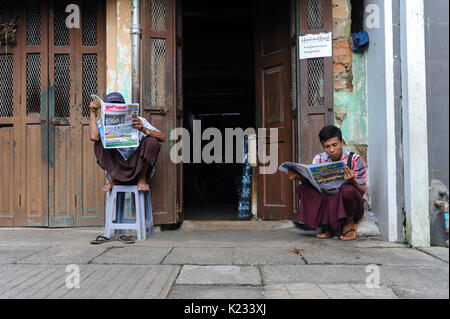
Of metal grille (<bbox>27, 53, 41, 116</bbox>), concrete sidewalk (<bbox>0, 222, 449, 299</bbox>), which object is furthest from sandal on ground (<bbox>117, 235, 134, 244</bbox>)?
metal grille (<bbox>27, 53, 41, 116</bbox>)

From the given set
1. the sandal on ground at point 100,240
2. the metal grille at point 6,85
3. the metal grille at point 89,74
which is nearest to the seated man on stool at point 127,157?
the sandal on ground at point 100,240

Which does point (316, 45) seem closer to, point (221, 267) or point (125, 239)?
point (221, 267)

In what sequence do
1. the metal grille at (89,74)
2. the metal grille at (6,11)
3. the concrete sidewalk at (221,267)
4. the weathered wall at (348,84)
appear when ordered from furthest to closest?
the metal grille at (6,11) → the metal grille at (89,74) → the weathered wall at (348,84) → the concrete sidewalk at (221,267)

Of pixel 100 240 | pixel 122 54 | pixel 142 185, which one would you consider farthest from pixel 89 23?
pixel 100 240

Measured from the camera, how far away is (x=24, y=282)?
8.46 ft

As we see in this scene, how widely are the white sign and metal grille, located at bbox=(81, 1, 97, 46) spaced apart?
2.61m

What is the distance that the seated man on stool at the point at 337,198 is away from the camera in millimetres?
3803

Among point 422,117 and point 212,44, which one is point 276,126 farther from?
point 212,44

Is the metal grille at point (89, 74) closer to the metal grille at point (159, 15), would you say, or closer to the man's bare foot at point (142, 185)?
the metal grille at point (159, 15)

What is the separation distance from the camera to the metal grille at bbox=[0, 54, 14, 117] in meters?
4.95

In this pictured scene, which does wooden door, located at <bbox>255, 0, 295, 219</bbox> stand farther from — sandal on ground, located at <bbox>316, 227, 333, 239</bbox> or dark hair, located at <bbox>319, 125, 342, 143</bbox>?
dark hair, located at <bbox>319, 125, 342, 143</bbox>

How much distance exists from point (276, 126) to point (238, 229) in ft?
4.66

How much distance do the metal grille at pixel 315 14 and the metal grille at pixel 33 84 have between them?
341cm

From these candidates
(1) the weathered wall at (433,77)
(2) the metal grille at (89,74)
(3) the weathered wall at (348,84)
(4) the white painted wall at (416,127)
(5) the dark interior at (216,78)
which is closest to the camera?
(1) the weathered wall at (433,77)
